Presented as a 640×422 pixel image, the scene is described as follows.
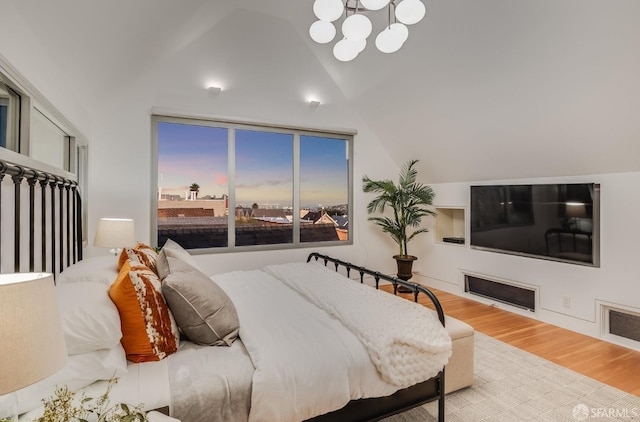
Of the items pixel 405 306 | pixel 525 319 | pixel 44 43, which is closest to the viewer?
pixel 44 43

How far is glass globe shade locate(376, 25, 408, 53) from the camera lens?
221 cm

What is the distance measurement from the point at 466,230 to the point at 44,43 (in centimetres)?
475

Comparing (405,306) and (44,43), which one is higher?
(44,43)

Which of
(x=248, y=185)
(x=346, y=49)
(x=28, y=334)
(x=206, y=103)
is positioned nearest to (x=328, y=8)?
(x=346, y=49)

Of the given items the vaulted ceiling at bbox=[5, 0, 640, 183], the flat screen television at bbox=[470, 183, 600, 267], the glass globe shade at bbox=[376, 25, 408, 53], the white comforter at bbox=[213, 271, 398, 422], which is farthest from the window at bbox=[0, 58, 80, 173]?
the flat screen television at bbox=[470, 183, 600, 267]

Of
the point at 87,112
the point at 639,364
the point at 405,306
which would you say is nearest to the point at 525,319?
the point at 639,364

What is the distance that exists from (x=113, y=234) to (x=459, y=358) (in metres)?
2.92

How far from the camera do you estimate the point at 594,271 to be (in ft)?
11.2

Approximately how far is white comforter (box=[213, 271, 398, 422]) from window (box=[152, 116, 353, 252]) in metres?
2.64

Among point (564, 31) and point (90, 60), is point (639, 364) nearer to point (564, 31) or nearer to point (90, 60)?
point (564, 31)

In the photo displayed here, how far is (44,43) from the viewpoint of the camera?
177cm

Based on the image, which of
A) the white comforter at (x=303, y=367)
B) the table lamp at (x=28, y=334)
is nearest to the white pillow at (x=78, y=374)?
the table lamp at (x=28, y=334)

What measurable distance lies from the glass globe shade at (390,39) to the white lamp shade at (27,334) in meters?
2.20

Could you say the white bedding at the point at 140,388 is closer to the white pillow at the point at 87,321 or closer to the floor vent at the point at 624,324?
the white pillow at the point at 87,321
